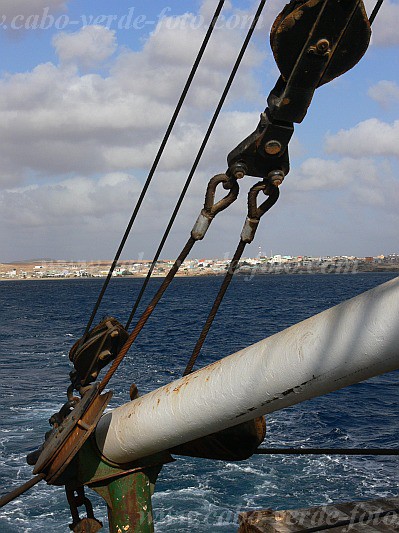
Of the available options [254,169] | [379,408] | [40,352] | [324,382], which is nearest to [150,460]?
[324,382]

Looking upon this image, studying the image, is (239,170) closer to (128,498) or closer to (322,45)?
(322,45)

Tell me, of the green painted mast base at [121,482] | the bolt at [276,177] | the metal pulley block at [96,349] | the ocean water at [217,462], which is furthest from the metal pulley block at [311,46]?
the ocean water at [217,462]

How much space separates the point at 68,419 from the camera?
3828mm

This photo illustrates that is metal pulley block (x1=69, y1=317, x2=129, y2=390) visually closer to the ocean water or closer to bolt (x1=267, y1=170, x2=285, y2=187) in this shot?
bolt (x1=267, y1=170, x2=285, y2=187)

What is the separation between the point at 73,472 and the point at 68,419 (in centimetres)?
34

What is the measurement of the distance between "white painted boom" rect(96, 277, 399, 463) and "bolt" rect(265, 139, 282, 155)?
1.36 m

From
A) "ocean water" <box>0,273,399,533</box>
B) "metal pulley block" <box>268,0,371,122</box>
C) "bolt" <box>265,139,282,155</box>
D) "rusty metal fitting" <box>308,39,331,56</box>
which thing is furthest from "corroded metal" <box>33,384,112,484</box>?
"ocean water" <box>0,273,399,533</box>

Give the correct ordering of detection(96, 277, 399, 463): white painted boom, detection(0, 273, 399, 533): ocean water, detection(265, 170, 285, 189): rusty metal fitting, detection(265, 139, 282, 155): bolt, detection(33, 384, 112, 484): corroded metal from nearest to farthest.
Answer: detection(96, 277, 399, 463): white painted boom → detection(33, 384, 112, 484): corroded metal → detection(265, 139, 282, 155): bolt → detection(265, 170, 285, 189): rusty metal fitting → detection(0, 273, 399, 533): ocean water

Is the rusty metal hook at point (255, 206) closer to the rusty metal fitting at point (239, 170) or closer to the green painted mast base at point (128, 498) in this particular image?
the rusty metal fitting at point (239, 170)

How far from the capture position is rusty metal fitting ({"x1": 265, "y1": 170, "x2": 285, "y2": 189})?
3932 millimetres

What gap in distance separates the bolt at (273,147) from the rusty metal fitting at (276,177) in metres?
0.13

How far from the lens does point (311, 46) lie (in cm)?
347

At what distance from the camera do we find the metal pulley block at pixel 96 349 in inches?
173

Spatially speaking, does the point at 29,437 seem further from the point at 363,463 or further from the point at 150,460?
the point at 150,460
